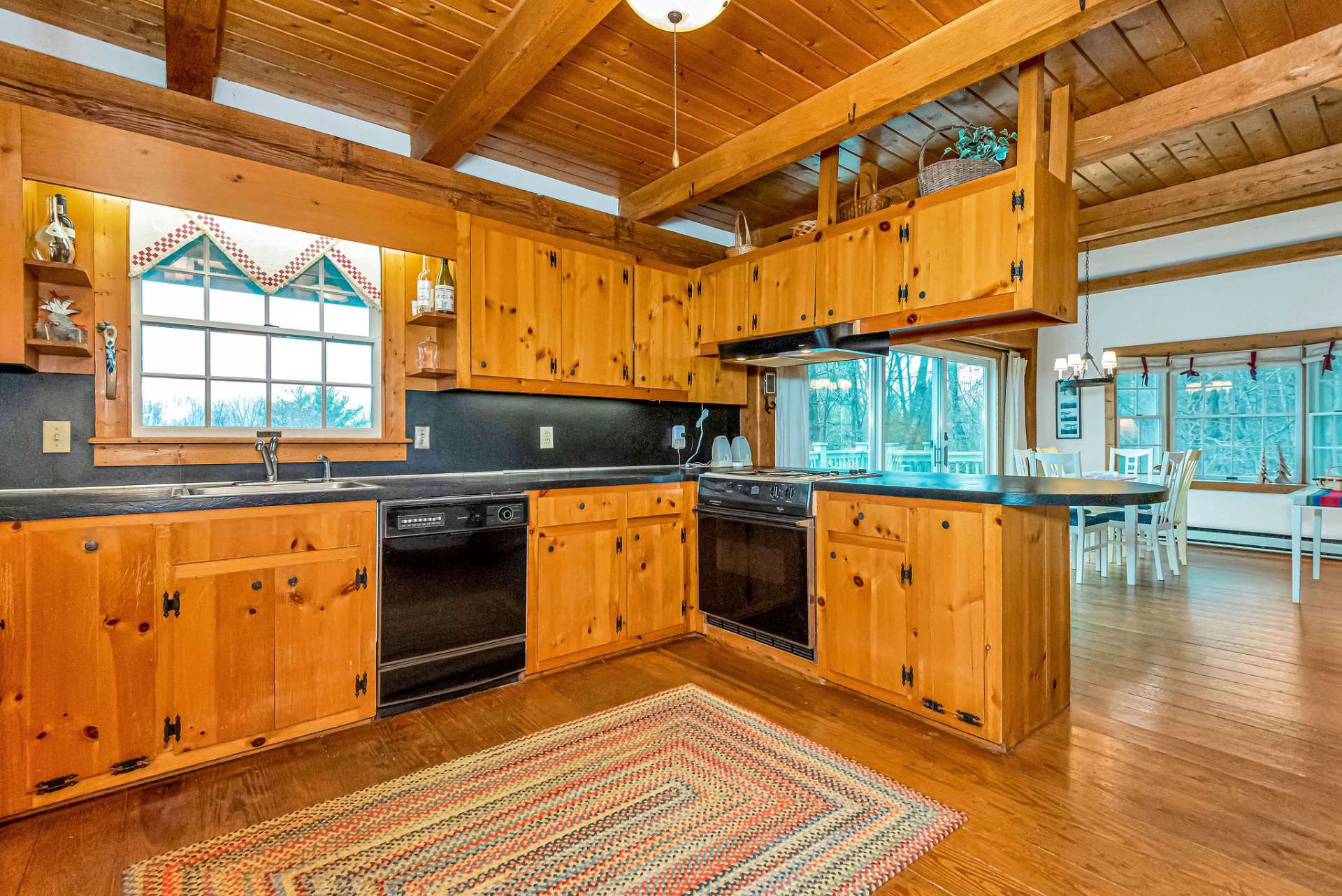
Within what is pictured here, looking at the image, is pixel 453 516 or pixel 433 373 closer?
pixel 453 516

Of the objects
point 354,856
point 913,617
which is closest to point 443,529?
point 354,856

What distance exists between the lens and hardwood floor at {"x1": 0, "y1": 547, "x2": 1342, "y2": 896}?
157 cm

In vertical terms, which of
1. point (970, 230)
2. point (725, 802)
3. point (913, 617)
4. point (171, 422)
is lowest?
point (725, 802)

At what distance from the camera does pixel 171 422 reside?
8.16 ft

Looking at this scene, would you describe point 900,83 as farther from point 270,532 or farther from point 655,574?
point 270,532

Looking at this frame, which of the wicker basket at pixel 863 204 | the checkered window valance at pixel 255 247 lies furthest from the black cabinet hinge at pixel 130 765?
the wicker basket at pixel 863 204

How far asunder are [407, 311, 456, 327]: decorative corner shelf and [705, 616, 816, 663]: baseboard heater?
6.60ft

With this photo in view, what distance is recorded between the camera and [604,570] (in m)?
3.04

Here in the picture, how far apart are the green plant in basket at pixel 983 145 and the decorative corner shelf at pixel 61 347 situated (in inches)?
136

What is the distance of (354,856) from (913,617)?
6.49 ft

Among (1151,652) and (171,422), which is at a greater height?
(171,422)

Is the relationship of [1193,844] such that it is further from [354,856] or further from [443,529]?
[443,529]

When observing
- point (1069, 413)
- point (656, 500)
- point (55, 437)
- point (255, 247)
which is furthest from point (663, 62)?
point (1069, 413)

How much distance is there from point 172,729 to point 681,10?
2.74 metres
